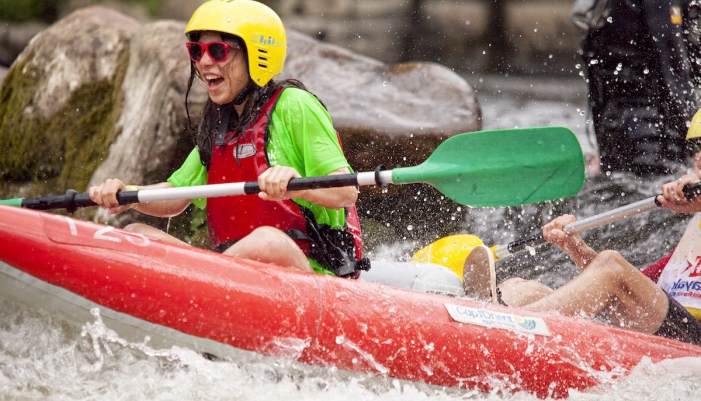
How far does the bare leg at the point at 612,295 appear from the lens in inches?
142

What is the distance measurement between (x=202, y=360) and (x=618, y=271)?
6.05 feet

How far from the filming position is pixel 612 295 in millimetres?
3691

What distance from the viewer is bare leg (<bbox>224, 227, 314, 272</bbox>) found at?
2.93 meters

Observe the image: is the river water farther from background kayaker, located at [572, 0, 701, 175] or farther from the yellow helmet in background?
background kayaker, located at [572, 0, 701, 175]

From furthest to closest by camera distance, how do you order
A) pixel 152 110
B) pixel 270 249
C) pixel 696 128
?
pixel 152 110
pixel 696 128
pixel 270 249

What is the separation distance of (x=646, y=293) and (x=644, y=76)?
3027 mm

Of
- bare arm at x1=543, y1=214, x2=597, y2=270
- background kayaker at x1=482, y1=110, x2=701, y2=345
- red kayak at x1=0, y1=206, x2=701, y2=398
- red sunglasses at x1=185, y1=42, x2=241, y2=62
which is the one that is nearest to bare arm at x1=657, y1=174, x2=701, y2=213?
background kayaker at x1=482, y1=110, x2=701, y2=345

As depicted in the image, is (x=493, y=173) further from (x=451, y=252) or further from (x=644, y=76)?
(x=644, y=76)

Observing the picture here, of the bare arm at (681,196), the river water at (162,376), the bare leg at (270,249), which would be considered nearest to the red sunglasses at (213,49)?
the bare leg at (270,249)

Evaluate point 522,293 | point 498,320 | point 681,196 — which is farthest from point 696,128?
point 498,320

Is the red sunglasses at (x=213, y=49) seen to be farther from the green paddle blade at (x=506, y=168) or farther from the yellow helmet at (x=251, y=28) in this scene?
the green paddle blade at (x=506, y=168)

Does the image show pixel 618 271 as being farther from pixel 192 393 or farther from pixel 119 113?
pixel 119 113

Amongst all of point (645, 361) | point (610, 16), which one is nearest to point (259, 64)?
point (645, 361)

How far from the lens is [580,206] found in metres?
5.99
